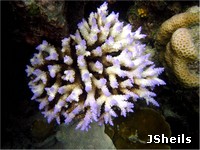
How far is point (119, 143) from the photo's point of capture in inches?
130

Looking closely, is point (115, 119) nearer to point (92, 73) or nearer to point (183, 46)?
point (92, 73)

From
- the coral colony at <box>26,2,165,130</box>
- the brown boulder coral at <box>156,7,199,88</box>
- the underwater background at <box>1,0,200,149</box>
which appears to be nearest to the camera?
the coral colony at <box>26,2,165,130</box>

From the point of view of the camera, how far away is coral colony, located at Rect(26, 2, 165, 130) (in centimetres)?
237

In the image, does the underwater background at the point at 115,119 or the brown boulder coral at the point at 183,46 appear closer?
the brown boulder coral at the point at 183,46

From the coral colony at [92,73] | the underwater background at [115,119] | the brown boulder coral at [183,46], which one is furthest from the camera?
the underwater background at [115,119]

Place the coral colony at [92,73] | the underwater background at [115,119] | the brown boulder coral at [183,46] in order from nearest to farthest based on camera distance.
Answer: the coral colony at [92,73] → the brown boulder coral at [183,46] → the underwater background at [115,119]

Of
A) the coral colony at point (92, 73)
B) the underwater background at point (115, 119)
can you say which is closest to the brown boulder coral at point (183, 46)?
the underwater background at point (115, 119)

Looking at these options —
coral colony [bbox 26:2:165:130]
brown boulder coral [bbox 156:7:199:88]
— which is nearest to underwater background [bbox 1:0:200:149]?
brown boulder coral [bbox 156:7:199:88]

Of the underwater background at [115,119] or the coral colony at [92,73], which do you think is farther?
the underwater background at [115,119]

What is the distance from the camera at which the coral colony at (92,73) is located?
7.77ft

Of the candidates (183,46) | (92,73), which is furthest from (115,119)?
(183,46)

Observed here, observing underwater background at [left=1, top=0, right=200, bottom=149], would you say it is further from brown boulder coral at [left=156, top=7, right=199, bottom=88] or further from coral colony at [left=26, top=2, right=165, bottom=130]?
coral colony at [left=26, top=2, right=165, bottom=130]

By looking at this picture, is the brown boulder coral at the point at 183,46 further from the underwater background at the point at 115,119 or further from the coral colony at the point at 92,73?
the coral colony at the point at 92,73

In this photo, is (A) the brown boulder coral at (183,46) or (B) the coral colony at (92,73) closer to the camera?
(B) the coral colony at (92,73)
